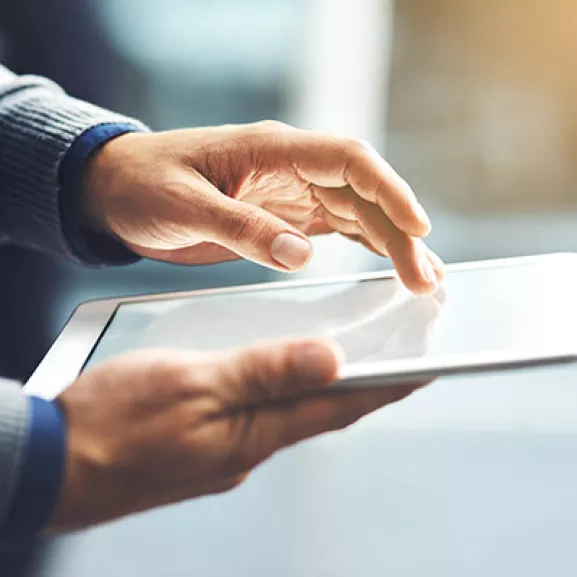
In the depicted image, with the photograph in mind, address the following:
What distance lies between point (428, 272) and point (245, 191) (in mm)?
158

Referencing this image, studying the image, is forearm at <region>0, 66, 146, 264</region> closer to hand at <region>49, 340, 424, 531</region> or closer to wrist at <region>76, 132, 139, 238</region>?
wrist at <region>76, 132, 139, 238</region>

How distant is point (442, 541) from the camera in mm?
348

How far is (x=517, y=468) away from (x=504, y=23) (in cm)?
53

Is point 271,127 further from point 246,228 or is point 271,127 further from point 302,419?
point 302,419

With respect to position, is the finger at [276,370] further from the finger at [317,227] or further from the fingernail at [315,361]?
the finger at [317,227]

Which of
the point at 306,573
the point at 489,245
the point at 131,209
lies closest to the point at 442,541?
the point at 306,573

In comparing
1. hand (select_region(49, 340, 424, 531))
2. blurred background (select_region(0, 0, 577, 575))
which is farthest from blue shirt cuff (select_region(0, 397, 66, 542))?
blurred background (select_region(0, 0, 577, 575))

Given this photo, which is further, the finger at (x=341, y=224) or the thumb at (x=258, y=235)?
the finger at (x=341, y=224)

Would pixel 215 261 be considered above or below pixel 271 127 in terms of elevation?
below

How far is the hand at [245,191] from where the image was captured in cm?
53

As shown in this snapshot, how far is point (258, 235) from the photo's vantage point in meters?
0.51

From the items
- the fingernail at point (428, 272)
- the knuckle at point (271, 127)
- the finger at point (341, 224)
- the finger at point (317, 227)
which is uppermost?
the knuckle at point (271, 127)

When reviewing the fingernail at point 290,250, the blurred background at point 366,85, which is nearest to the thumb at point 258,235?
the fingernail at point 290,250

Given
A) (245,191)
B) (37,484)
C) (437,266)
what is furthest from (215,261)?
(37,484)
